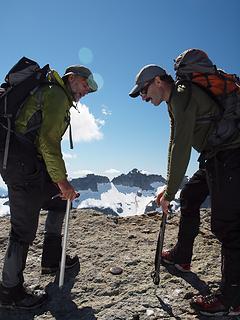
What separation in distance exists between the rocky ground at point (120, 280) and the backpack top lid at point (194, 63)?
3.51m

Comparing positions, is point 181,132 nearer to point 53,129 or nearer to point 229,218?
point 229,218

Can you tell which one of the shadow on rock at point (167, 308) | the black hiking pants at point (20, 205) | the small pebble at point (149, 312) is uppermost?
the black hiking pants at point (20, 205)

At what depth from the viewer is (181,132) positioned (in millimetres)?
4801

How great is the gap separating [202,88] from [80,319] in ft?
12.8

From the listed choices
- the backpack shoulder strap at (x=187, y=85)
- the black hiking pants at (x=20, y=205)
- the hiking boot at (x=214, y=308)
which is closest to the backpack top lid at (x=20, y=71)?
the black hiking pants at (x=20, y=205)

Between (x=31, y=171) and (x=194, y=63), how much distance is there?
3054 millimetres

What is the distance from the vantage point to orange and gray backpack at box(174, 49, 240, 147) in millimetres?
4934

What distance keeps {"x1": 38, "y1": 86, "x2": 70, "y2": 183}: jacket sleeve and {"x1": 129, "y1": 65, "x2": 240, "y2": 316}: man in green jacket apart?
59.1 inches

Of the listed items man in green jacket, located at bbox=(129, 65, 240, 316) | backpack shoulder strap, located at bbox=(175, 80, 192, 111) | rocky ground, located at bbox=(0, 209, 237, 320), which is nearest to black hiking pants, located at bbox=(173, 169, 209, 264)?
rocky ground, located at bbox=(0, 209, 237, 320)

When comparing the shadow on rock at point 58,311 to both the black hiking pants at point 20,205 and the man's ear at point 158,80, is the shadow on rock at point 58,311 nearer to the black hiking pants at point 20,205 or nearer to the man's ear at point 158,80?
the black hiking pants at point 20,205

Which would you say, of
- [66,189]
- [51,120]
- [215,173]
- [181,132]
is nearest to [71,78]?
[51,120]

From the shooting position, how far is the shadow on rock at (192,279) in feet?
18.8

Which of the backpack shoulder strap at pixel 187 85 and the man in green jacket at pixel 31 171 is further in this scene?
the man in green jacket at pixel 31 171

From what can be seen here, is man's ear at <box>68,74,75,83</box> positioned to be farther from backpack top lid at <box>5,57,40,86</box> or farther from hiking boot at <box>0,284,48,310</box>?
hiking boot at <box>0,284,48,310</box>
